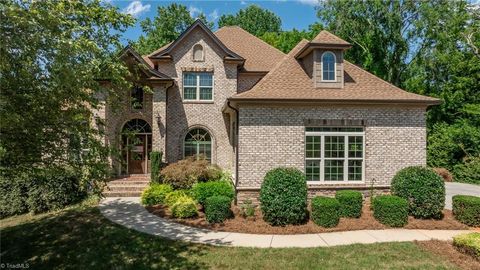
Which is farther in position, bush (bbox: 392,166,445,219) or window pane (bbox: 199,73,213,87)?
window pane (bbox: 199,73,213,87)

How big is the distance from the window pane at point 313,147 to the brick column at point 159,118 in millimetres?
8019

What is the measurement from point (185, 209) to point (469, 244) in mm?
7863

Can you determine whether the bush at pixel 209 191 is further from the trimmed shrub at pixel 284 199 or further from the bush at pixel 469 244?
the bush at pixel 469 244

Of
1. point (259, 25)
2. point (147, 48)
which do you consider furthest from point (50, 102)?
point (259, 25)

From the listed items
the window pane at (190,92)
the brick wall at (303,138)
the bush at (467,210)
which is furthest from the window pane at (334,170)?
the window pane at (190,92)

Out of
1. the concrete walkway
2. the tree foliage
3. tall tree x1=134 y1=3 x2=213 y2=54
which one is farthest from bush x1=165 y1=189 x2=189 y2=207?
tall tree x1=134 y1=3 x2=213 y2=54

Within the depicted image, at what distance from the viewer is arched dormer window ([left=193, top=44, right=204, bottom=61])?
1720 cm

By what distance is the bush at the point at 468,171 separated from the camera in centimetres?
2006

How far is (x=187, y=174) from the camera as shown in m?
13.1

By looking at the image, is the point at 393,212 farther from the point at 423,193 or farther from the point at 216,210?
the point at 216,210

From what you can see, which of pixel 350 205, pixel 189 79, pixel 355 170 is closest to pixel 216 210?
pixel 350 205

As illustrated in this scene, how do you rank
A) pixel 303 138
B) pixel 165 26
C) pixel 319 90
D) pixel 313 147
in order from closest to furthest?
1. pixel 303 138
2. pixel 313 147
3. pixel 319 90
4. pixel 165 26

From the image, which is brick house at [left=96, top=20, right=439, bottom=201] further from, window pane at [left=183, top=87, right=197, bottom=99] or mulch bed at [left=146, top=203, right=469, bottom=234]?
window pane at [left=183, top=87, right=197, bottom=99]

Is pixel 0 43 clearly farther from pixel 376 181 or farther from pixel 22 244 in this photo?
pixel 376 181
